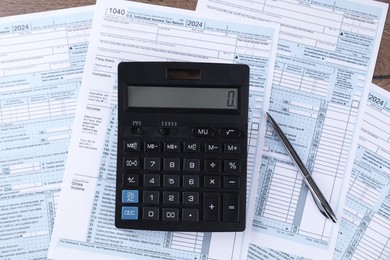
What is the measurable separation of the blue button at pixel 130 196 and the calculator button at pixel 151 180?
1 cm

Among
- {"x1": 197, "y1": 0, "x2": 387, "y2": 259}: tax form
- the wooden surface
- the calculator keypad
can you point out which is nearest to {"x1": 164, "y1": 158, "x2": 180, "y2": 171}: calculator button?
the calculator keypad

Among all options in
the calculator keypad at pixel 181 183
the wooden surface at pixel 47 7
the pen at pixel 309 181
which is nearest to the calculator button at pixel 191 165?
the calculator keypad at pixel 181 183

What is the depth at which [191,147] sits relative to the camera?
484 mm

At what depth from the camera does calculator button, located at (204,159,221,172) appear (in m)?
0.48

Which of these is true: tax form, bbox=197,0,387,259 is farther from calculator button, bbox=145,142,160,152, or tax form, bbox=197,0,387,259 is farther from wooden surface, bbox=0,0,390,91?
calculator button, bbox=145,142,160,152

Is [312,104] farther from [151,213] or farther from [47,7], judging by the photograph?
[47,7]

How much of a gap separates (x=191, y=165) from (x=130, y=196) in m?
0.07

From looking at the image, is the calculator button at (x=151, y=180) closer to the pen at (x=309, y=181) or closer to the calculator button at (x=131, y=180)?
the calculator button at (x=131, y=180)

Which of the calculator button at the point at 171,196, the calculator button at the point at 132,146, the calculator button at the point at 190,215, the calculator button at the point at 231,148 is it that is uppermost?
the calculator button at the point at 231,148

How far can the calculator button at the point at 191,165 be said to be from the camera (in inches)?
19.0

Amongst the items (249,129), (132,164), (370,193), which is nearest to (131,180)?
(132,164)

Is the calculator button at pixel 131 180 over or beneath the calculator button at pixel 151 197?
over

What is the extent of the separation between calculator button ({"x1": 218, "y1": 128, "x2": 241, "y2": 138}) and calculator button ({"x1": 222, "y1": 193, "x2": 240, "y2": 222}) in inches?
2.4

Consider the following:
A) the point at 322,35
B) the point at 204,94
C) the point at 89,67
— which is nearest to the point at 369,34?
the point at 322,35
